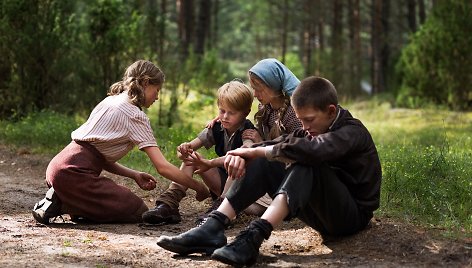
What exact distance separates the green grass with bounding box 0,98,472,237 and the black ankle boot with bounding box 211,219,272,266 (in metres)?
1.28

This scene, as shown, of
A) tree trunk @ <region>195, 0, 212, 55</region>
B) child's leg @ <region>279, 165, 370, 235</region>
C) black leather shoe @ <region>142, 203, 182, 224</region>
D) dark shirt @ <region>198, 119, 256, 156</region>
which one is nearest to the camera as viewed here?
child's leg @ <region>279, 165, 370, 235</region>

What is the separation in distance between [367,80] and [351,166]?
55055 millimetres

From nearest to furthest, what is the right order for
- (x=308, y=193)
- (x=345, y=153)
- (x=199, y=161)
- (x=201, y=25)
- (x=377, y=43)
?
1. (x=308, y=193)
2. (x=345, y=153)
3. (x=199, y=161)
4. (x=201, y=25)
5. (x=377, y=43)

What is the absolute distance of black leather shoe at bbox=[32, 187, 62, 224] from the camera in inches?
214

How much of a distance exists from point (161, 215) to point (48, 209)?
2.75 feet

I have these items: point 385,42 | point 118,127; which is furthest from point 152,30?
point 385,42

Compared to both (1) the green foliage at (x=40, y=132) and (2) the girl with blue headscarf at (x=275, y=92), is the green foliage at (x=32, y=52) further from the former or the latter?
(2) the girl with blue headscarf at (x=275, y=92)

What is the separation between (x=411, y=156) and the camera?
6.81 metres

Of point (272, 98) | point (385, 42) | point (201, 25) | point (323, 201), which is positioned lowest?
point (385, 42)

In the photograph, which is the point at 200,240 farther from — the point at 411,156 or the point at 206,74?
the point at 206,74

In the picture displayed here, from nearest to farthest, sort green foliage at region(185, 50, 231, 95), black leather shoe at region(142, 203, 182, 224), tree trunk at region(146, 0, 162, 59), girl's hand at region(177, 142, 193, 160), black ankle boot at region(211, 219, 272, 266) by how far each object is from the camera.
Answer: black ankle boot at region(211, 219, 272, 266) < girl's hand at region(177, 142, 193, 160) < black leather shoe at region(142, 203, 182, 224) < tree trunk at region(146, 0, 162, 59) < green foliage at region(185, 50, 231, 95)

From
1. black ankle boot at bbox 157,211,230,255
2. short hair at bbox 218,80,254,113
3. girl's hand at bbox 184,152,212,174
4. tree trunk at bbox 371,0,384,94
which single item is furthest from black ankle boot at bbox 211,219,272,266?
tree trunk at bbox 371,0,384,94

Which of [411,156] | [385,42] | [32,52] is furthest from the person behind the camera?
[385,42]

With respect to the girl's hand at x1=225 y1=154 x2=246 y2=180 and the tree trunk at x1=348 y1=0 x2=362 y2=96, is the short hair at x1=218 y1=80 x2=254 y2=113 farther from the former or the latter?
the tree trunk at x1=348 y1=0 x2=362 y2=96
